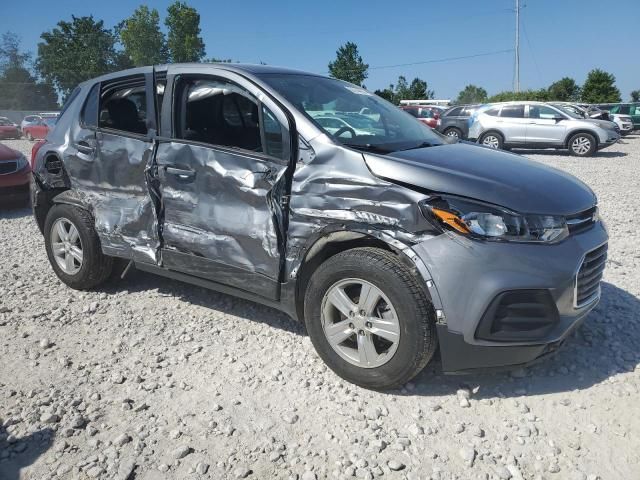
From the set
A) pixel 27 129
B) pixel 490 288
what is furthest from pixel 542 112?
pixel 27 129

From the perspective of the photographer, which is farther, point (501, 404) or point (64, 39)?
point (64, 39)

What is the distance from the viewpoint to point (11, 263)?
17.3 feet

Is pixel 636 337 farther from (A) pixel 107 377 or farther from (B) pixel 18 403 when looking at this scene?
(B) pixel 18 403

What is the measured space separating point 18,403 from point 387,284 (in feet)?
7.06

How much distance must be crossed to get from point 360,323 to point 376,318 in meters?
0.10

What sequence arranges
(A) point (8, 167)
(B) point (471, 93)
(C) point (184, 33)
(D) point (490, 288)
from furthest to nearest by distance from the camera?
(B) point (471, 93) < (C) point (184, 33) < (A) point (8, 167) < (D) point (490, 288)

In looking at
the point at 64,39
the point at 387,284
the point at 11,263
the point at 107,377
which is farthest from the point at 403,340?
the point at 64,39

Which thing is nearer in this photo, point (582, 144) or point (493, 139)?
point (582, 144)

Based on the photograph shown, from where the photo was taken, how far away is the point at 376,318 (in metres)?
2.71

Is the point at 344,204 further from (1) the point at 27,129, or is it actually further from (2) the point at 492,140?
(1) the point at 27,129

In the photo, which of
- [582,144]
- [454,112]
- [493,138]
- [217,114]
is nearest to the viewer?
[217,114]

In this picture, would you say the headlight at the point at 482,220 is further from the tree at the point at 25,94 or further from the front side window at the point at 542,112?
the tree at the point at 25,94

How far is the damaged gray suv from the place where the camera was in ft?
8.14

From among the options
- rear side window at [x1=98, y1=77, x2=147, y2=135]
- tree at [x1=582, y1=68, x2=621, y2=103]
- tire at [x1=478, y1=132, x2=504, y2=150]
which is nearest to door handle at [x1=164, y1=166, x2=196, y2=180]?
rear side window at [x1=98, y1=77, x2=147, y2=135]
